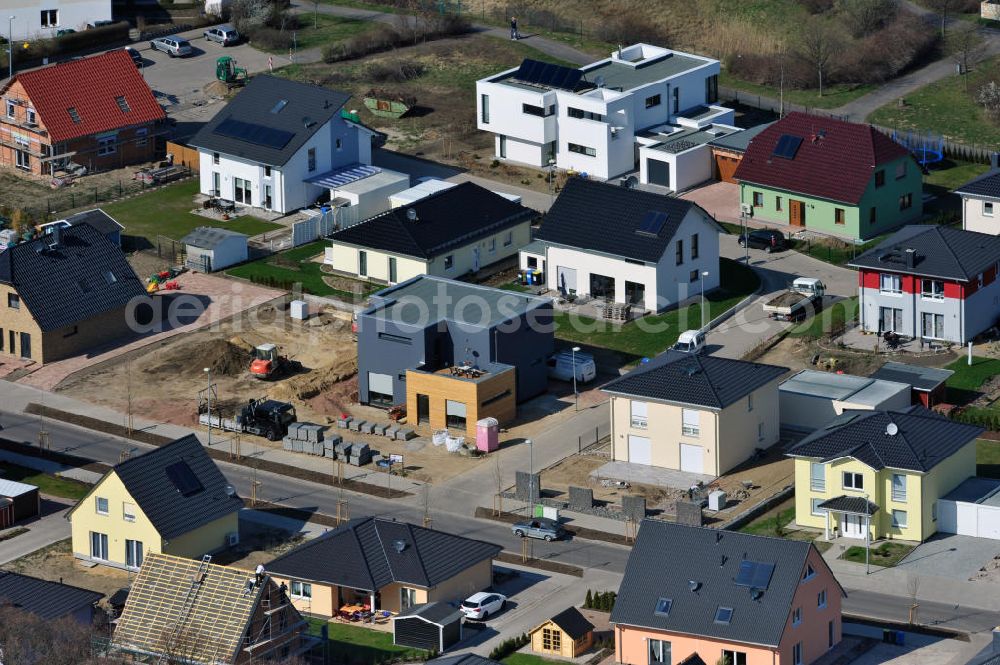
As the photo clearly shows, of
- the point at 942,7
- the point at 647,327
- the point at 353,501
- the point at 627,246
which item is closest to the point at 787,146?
the point at 627,246

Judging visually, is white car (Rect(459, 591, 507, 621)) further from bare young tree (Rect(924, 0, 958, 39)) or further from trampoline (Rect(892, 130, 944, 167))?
bare young tree (Rect(924, 0, 958, 39))

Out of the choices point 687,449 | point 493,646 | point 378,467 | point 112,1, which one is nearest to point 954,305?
point 687,449

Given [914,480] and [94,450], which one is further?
[94,450]

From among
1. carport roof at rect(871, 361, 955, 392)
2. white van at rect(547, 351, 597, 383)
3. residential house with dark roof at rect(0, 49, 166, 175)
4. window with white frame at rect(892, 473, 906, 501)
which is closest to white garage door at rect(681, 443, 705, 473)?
window with white frame at rect(892, 473, 906, 501)

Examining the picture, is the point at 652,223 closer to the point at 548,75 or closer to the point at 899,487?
the point at 548,75

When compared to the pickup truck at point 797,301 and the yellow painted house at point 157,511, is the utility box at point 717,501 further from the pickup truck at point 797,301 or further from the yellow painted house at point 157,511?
the pickup truck at point 797,301

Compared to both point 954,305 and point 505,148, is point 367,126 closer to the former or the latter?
point 505,148
